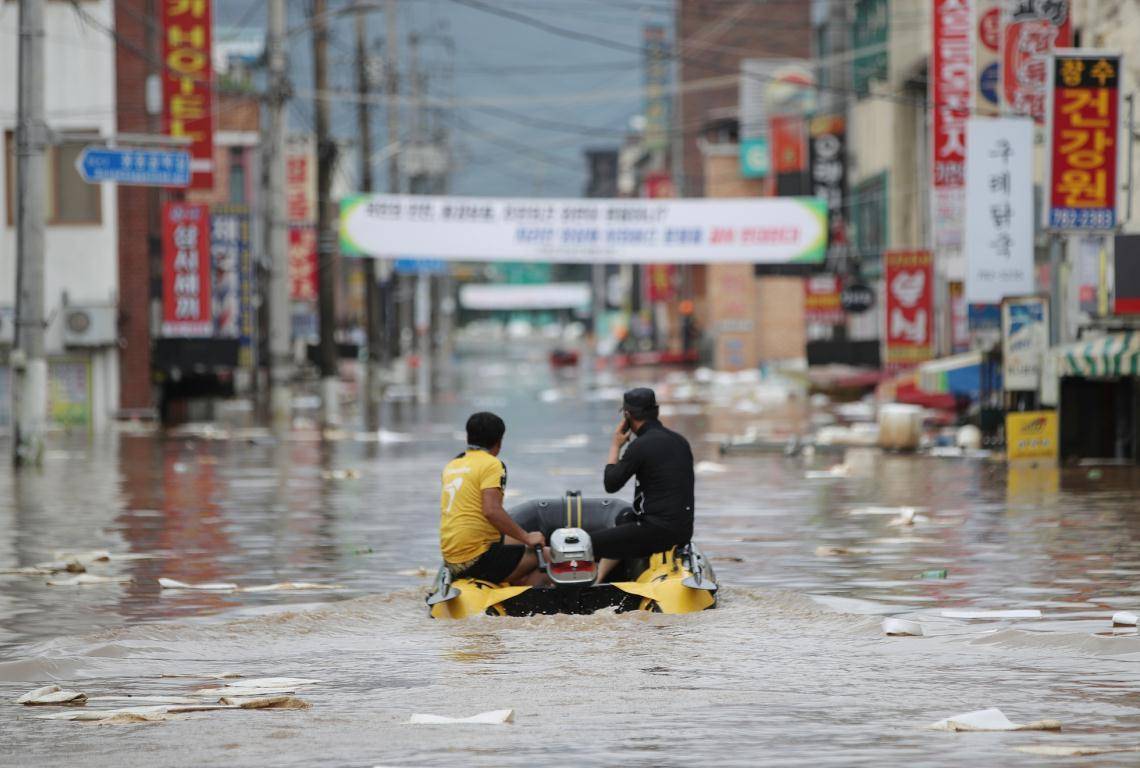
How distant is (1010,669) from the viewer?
10.2 m

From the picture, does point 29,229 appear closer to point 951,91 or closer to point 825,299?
point 951,91

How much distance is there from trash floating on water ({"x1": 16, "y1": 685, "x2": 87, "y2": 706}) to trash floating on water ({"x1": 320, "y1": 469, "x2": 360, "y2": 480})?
16.0 meters

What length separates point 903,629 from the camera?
38.1 ft

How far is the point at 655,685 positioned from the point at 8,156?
31452 millimetres

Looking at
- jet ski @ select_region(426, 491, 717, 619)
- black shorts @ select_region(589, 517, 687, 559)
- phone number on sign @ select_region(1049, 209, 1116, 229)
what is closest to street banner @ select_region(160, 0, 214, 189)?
phone number on sign @ select_region(1049, 209, 1116, 229)

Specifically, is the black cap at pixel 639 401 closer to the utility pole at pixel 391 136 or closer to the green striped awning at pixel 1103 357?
the green striped awning at pixel 1103 357

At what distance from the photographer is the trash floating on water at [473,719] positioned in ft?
28.9

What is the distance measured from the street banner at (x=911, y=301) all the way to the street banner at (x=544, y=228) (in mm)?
7179

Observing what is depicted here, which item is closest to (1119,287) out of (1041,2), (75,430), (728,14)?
(1041,2)

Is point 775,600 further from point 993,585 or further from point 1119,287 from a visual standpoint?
point 1119,287

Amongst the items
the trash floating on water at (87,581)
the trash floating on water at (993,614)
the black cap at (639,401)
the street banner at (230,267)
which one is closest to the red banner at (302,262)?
the street banner at (230,267)

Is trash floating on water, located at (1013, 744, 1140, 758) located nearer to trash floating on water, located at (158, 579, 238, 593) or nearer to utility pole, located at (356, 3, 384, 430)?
trash floating on water, located at (158, 579, 238, 593)

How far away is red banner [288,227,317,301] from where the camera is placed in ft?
223

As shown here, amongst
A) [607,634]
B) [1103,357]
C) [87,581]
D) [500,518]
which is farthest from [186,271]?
[607,634]
